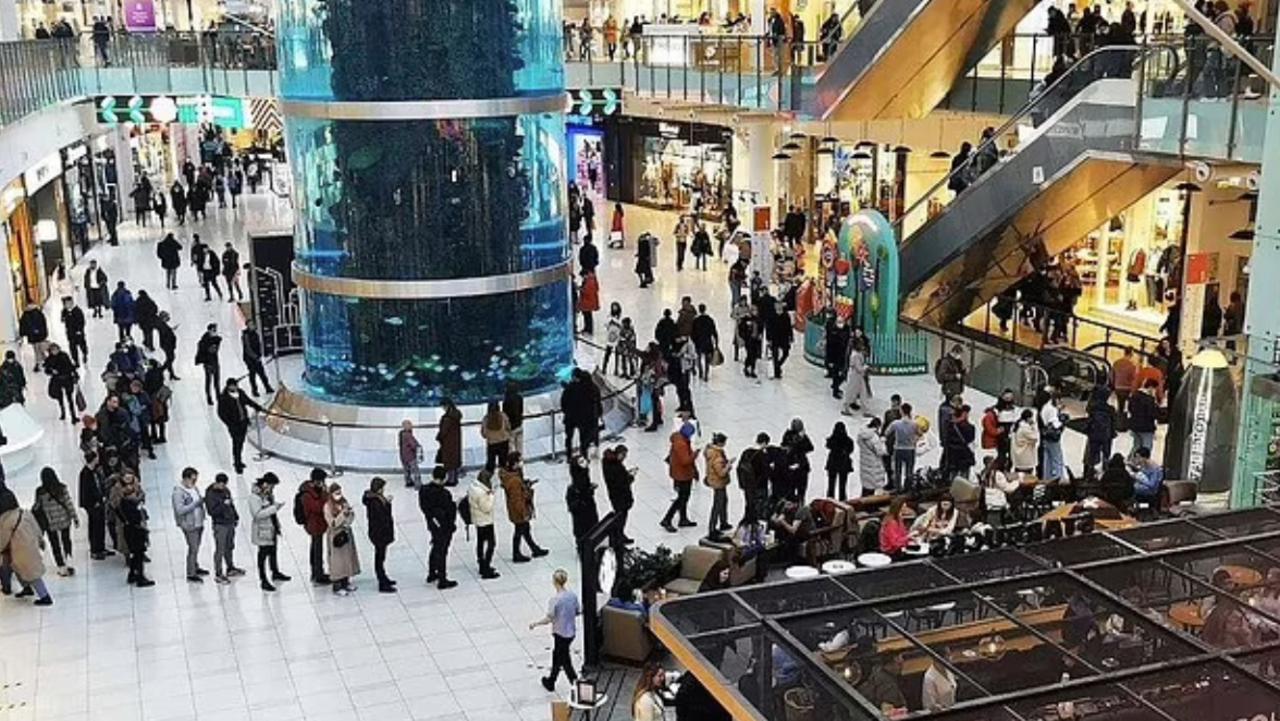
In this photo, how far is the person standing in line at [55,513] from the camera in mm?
13805

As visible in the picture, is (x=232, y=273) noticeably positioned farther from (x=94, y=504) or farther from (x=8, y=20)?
(x=94, y=504)

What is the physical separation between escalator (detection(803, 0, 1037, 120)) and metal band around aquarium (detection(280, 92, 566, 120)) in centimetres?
713

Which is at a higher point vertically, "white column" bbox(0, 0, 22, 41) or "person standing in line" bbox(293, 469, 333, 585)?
"white column" bbox(0, 0, 22, 41)

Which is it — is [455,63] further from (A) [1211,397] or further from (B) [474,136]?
(A) [1211,397]

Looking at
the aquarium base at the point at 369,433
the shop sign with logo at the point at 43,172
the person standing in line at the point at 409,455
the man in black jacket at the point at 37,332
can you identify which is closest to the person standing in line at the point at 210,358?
the aquarium base at the point at 369,433

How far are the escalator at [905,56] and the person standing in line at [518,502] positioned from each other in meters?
11.8

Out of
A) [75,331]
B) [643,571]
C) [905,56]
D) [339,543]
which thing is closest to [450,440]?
[339,543]

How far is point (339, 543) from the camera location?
1342 cm

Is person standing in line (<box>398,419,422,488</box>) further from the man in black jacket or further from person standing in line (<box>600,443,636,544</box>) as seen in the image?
the man in black jacket

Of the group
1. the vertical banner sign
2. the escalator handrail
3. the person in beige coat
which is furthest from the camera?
the vertical banner sign

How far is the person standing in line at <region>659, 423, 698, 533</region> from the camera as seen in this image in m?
14.9

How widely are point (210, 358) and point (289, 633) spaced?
8.05m

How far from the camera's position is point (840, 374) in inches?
809

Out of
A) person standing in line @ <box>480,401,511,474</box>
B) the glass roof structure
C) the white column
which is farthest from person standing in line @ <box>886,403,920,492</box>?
the white column
